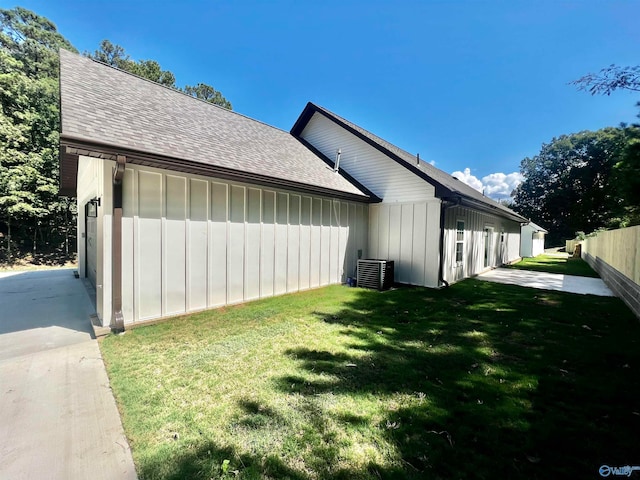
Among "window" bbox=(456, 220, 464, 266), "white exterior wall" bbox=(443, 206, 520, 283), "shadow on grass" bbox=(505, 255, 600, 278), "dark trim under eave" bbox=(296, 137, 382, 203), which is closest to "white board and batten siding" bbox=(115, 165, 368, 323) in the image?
"dark trim under eave" bbox=(296, 137, 382, 203)

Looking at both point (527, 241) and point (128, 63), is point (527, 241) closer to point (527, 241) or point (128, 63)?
point (527, 241)

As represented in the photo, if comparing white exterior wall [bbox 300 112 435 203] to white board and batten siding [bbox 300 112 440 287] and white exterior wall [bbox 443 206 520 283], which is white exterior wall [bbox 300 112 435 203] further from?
white exterior wall [bbox 443 206 520 283]

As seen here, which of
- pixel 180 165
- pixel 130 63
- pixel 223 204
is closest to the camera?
pixel 180 165

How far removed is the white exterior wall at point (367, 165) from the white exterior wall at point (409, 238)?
39 cm

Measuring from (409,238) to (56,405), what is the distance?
28.8 ft

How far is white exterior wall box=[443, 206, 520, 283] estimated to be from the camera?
9.30 metres

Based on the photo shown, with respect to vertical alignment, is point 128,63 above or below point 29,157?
above

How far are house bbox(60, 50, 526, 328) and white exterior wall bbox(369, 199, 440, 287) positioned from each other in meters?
0.04

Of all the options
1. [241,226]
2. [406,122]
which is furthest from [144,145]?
[406,122]

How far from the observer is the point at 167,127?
20.5ft

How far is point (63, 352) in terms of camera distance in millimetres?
3951

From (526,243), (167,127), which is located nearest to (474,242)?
(167,127)

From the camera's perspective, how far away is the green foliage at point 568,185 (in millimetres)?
34812

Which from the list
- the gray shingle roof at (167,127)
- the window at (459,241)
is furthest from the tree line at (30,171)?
the window at (459,241)
